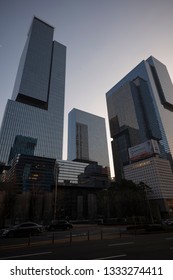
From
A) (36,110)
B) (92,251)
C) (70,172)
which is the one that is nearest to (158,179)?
Result: (70,172)

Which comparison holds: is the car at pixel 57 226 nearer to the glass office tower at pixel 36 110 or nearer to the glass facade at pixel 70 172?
the glass office tower at pixel 36 110

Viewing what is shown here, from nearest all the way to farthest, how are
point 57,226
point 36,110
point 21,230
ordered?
1. point 21,230
2. point 57,226
3. point 36,110

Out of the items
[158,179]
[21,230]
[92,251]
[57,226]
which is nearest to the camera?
[92,251]

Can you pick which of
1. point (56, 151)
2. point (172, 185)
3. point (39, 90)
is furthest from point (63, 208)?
point (39, 90)

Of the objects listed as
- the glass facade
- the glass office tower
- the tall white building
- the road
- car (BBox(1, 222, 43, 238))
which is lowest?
the road

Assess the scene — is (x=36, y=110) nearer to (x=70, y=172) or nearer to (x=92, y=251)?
(x=70, y=172)

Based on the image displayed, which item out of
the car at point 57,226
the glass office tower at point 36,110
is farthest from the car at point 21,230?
the glass office tower at point 36,110

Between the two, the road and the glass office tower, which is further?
the glass office tower

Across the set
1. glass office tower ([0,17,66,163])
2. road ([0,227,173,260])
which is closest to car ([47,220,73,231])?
road ([0,227,173,260])

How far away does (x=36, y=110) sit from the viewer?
6644 inches

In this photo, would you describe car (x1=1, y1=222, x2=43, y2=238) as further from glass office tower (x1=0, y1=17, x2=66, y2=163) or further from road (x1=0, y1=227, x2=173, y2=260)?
glass office tower (x1=0, y1=17, x2=66, y2=163)

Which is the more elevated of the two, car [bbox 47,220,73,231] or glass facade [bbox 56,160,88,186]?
glass facade [bbox 56,160,88,186]

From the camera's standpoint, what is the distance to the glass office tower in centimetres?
15125

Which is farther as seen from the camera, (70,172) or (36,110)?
(70,172)
